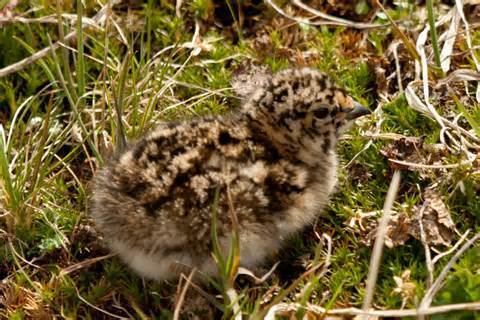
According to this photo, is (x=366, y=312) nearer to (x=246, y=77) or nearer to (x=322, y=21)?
(x=246, y=77)

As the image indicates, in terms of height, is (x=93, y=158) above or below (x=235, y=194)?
below

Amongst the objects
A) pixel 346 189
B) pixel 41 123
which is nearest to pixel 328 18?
pixel 346 189

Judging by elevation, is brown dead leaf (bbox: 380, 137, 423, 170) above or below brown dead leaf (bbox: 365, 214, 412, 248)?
above

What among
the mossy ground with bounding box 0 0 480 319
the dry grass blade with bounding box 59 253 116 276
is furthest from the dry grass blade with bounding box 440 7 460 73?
the dry grass blade with bounding box 59 253 116 276

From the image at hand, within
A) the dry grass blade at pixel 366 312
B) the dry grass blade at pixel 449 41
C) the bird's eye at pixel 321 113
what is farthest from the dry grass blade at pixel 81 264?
the dry grass blade at pixel 449 41

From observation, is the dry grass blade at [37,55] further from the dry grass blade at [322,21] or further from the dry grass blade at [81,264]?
the dry grass blade at [81,264]

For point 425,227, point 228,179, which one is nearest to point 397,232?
point 425,227

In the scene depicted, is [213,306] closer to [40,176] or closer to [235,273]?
[235,273]

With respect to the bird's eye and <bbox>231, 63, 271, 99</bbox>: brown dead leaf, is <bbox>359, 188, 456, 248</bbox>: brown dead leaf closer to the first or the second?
the bird's eye
